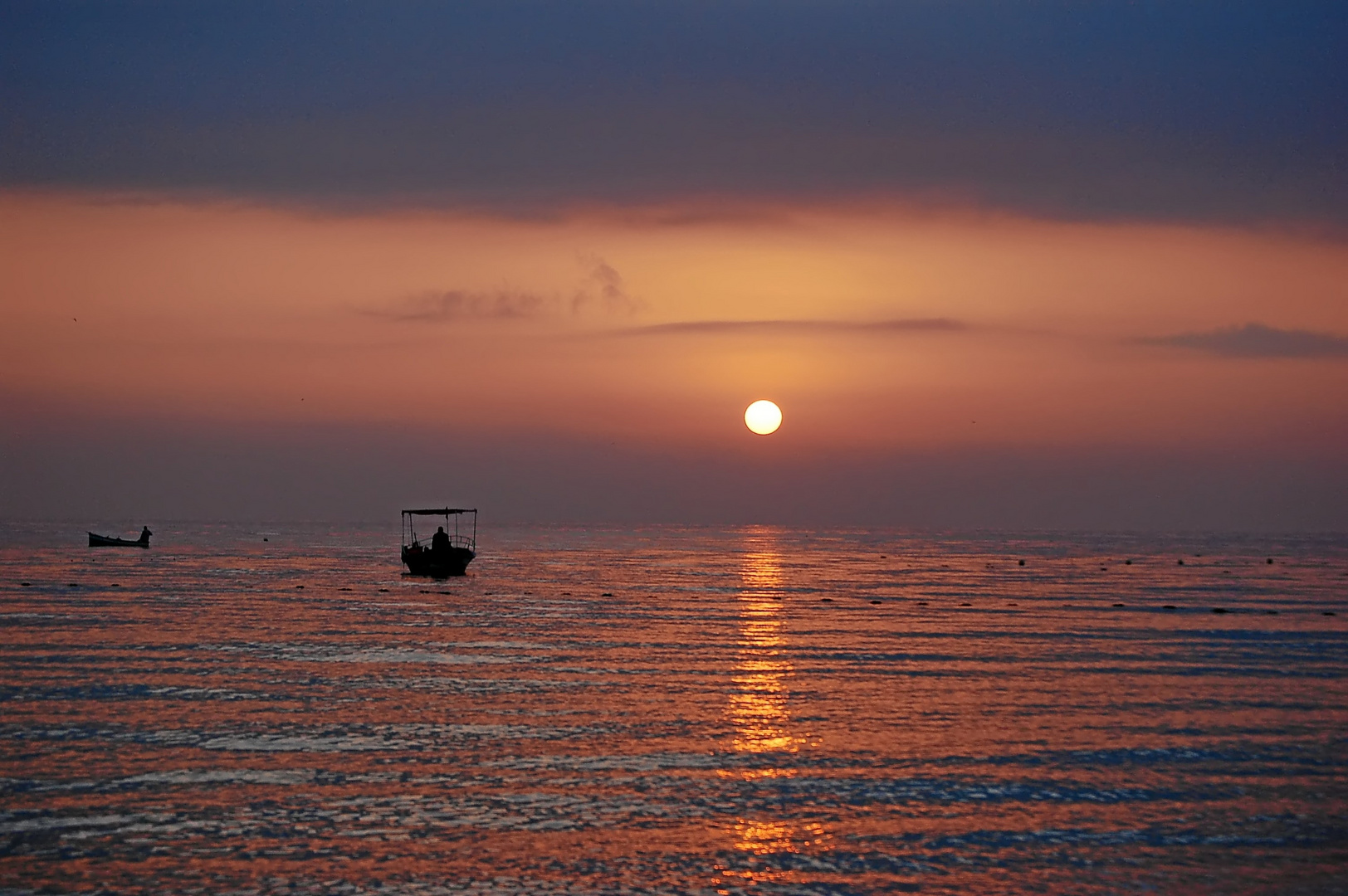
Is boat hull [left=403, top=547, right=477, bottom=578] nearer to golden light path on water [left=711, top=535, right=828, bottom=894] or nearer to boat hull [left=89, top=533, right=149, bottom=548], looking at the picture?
golden light path on water [left=711, top=535, right=828, bottom=894]

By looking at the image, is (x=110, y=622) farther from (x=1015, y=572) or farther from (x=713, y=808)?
(x=1015, y=572)

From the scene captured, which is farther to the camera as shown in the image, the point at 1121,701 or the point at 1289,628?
the point at 1289,628

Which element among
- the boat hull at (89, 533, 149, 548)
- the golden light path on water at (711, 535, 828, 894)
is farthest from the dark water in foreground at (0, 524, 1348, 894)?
the boat hull at (89, 533, 149, 548)

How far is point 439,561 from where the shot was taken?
360ft

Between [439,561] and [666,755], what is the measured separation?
81.3 metres

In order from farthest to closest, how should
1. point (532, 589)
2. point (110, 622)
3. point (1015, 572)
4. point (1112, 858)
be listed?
1. point (1015, 572)
2. point (532, 589)
3. point (110, 622)
4. point (1112, 858)

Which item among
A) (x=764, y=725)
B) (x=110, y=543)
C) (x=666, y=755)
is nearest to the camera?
(x=666, y=755)

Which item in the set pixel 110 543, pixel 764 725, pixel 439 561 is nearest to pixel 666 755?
pixel 764 725

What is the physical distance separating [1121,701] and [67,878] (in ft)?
104

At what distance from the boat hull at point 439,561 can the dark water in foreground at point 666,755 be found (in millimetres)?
39342

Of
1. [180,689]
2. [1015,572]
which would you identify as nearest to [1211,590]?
[1015,572]

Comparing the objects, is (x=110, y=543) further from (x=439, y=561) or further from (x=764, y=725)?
(x=764, y=725)

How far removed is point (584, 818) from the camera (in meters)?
24.9

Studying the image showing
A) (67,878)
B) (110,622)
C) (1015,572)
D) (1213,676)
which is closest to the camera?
(67,878)
